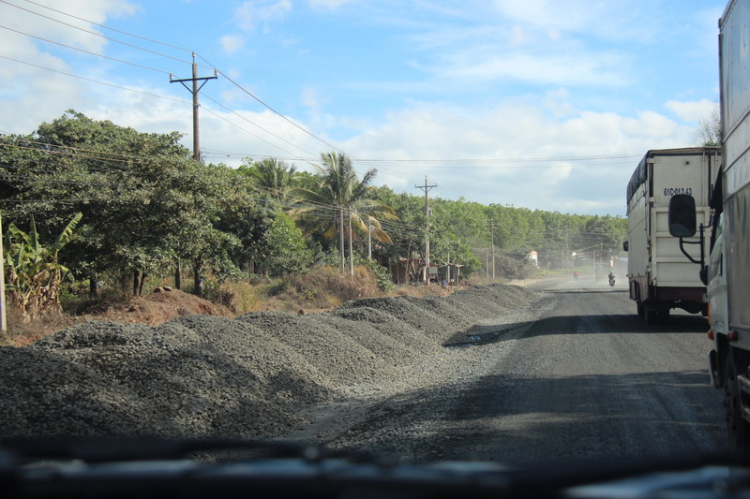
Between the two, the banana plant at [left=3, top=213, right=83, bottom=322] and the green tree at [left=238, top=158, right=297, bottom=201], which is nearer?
the banana plant at [left=3, top=213, right=83, bottom=322]

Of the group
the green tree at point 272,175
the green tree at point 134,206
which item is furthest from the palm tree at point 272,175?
the green tree at point 134,206

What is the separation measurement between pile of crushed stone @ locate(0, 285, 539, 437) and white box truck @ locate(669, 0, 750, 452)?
5291 millimetres

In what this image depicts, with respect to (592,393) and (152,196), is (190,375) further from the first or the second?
(152,196)

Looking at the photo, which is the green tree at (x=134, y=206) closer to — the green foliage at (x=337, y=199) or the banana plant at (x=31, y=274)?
the banana plant at (x=31, y=274)

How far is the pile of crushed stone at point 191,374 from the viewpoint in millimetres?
7344

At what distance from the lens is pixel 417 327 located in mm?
19531

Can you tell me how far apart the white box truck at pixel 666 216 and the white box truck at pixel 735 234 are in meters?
10.7

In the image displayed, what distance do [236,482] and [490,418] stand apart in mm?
6309

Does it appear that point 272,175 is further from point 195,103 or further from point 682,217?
point 682,217

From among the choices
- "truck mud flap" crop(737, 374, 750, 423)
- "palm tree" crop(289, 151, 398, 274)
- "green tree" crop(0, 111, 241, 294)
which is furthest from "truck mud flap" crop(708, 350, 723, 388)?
"palm tree" crop(289, 151, 398, 274)

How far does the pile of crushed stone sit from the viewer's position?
7.34 metres

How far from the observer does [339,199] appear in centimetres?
4191

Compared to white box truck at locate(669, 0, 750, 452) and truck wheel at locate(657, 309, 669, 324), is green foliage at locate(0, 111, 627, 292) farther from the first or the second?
white box truck at locate(669, 0, 750, 452)

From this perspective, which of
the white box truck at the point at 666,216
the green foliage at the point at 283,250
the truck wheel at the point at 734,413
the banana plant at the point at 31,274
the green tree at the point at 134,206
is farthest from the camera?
the green foliage at the point at 283,250
